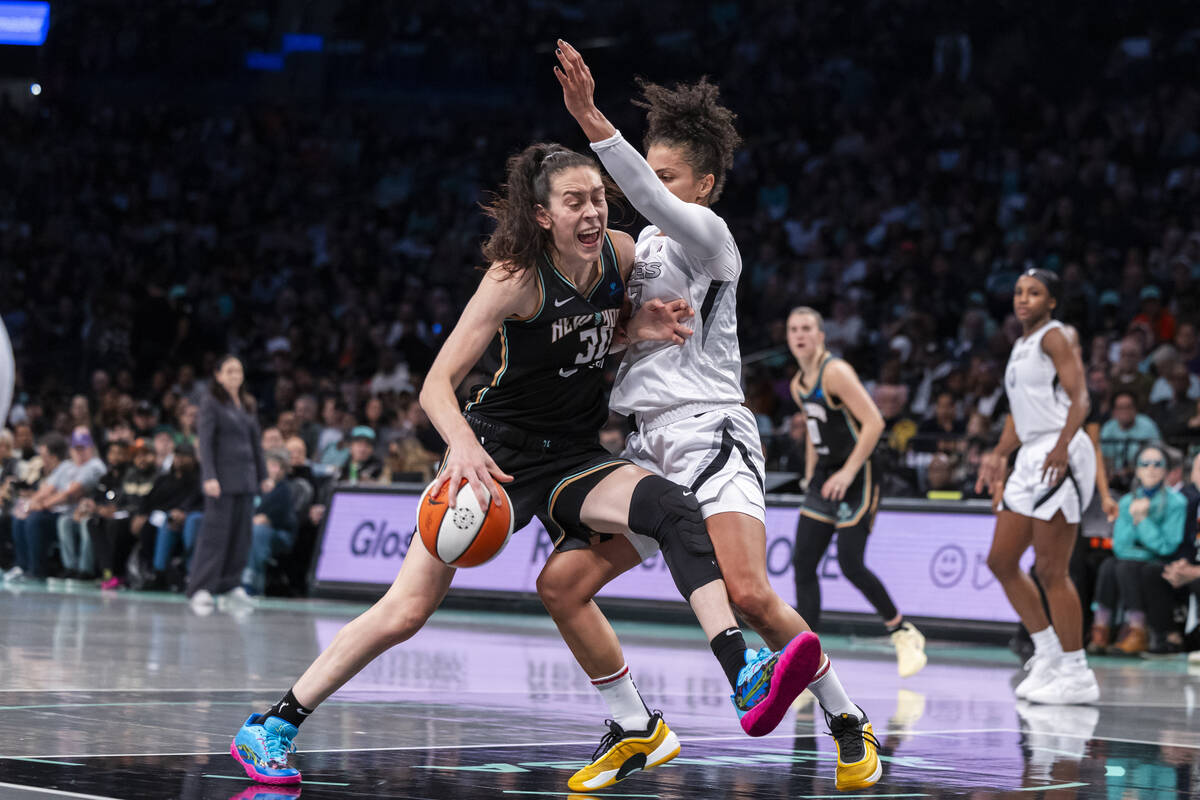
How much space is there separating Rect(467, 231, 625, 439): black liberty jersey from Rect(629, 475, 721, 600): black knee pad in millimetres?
466

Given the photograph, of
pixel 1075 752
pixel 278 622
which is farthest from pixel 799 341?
pixel 278 622

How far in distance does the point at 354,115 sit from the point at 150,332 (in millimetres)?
6880

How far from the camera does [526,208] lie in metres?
5.33

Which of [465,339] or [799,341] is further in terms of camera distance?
[799,341]

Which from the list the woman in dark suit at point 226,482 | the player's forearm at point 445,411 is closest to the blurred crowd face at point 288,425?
the woman in dark suit at point 226,482

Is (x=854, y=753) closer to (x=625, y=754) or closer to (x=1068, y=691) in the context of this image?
(x=625, y=754)

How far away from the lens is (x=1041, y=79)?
23000mm

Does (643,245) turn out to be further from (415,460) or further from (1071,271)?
(1071,271)

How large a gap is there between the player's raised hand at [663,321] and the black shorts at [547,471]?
0.43 metres

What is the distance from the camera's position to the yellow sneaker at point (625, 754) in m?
5.31

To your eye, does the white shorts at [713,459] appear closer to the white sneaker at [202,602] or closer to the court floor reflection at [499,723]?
the court floor reflection at [499,723]

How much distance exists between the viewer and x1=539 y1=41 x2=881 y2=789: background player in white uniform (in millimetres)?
5133

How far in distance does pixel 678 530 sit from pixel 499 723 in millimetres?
2420

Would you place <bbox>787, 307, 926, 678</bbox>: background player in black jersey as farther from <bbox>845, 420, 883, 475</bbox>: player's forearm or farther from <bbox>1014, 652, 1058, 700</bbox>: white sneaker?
<bbox>1014, 652, 1058, 700</bbox>: white sneaker
